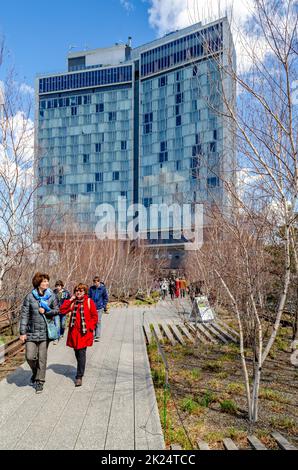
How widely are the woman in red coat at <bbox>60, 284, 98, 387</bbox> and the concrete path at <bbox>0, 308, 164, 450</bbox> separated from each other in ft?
1.66

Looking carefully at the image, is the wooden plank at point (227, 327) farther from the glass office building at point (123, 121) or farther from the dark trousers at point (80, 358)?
the glass office building at point (123, 121)

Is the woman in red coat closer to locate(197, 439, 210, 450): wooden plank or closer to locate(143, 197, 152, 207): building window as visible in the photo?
locate(197, 439, 210, 450): wooden plank

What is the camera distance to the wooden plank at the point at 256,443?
436cm

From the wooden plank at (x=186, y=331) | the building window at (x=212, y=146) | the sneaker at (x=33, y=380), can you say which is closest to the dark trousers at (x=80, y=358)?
the sneaker at (x=33, y=380)

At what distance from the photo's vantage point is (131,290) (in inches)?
1345

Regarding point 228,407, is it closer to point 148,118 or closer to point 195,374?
point 195,374

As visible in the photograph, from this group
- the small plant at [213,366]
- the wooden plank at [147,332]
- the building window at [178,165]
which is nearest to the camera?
the small plant at [213,366]

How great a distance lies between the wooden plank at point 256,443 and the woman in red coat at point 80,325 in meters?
3.04

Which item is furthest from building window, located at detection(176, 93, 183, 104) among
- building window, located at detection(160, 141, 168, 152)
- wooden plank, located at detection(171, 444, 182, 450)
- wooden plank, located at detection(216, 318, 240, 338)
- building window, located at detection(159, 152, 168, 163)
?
wooden plank, located at detection(171, 444, 182, 450)

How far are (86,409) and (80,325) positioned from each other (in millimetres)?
1480

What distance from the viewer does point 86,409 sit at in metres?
5.47

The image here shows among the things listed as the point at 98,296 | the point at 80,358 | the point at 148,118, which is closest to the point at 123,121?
the point at 148,118

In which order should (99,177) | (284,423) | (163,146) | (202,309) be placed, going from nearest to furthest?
(284,423), (202,309), (163,146), (99,177)

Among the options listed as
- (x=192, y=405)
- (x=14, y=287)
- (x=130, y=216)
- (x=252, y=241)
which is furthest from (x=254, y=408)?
(x=130, y=216)
